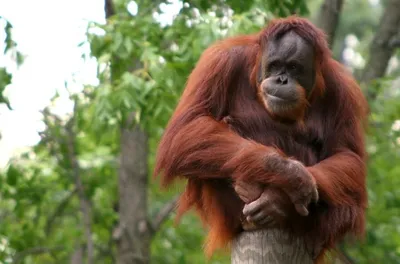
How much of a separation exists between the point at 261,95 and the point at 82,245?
404cm

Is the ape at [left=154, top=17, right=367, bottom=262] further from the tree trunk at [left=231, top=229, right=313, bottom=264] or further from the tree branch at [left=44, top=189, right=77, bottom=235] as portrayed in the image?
the tree branch at [left=44, top=189, right=77, bottom=235]

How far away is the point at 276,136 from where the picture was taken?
4848mm

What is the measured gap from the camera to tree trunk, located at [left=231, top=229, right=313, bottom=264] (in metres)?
4.25

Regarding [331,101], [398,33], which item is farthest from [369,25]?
[331,101]

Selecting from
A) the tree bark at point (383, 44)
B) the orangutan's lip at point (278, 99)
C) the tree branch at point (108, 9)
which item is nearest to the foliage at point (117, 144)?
the tree bark at point (383, 44)

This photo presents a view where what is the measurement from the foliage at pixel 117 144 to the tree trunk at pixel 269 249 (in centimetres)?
167

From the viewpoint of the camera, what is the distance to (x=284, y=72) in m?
4.76

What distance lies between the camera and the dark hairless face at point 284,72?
470cm

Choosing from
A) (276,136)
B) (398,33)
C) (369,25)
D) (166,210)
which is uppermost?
(276,136)

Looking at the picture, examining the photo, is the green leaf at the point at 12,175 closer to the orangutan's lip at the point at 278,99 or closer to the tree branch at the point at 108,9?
the tree branch at the point at 108,9

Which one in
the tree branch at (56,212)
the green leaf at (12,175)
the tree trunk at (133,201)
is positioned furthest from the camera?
the tree branch at (56,212)

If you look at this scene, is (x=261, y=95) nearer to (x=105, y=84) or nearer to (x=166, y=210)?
(x=105, y=84)

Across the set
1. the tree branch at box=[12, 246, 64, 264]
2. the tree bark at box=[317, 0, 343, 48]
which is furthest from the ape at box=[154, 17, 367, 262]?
the tree branch at box=[12, 246, 64, 264]

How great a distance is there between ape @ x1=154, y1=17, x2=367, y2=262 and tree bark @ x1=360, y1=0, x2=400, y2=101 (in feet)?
9.97
